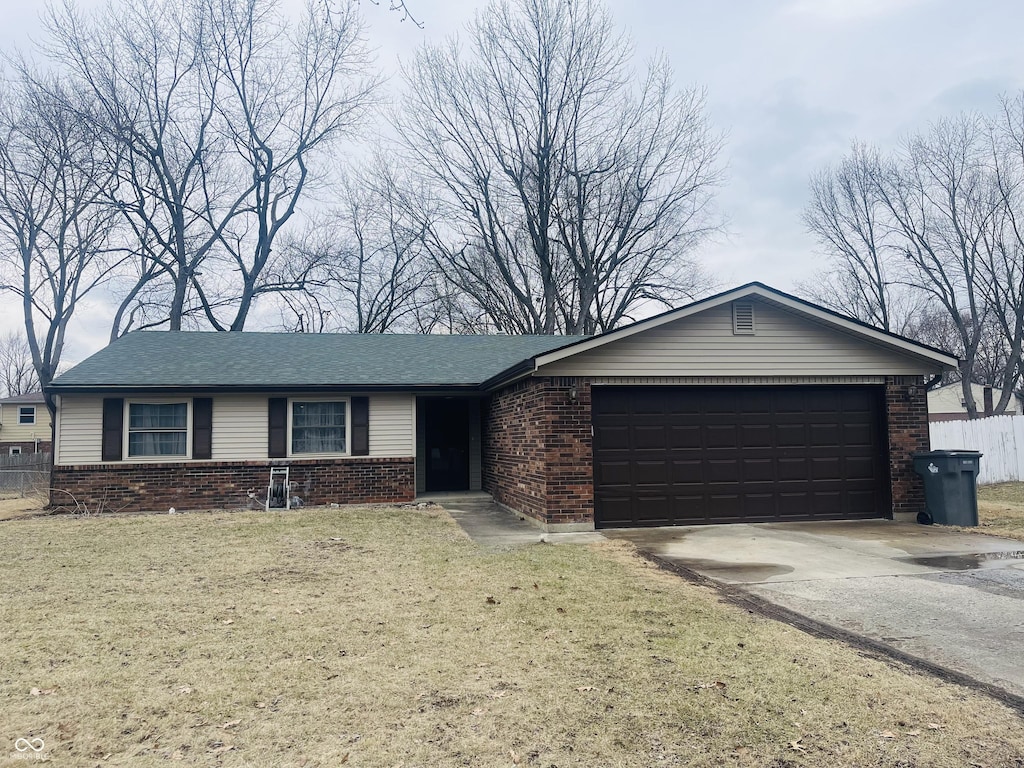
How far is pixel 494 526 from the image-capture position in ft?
34.9

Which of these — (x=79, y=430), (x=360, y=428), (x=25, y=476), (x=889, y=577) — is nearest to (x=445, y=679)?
(x=889, y=577)

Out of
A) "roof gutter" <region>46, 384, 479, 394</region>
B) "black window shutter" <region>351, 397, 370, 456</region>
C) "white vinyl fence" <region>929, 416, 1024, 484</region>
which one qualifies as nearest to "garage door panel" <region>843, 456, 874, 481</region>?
"roof gutter" <region>46, 384, 479, 394</region>

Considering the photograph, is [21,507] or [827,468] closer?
[827,468]

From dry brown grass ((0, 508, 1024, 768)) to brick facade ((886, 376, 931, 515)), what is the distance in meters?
5.98

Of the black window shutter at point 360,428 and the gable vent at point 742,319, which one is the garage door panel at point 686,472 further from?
the black window shutter at point 360,428

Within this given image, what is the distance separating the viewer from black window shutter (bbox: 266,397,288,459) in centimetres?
1345

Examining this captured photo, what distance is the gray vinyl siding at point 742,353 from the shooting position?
10305mm

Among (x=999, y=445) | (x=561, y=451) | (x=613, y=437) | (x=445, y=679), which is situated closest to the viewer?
(x=445, y=679)

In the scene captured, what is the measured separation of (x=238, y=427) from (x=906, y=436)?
1183 centimetres

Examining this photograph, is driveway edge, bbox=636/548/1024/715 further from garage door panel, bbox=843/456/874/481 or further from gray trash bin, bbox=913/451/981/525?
gray trash bin, bbox=913/451/981/525

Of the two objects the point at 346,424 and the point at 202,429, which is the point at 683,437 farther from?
the point at 202,429

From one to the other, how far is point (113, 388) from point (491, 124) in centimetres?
1854

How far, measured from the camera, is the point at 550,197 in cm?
2700

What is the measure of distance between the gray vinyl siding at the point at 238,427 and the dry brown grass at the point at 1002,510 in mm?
9940
